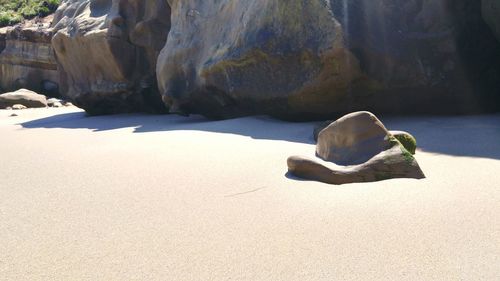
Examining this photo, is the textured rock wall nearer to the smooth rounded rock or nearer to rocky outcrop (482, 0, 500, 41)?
rocky outcrop (482, 0, 500, 41)

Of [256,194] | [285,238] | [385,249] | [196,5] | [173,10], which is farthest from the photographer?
[173,10]

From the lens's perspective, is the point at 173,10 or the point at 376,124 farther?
the point at 173,10

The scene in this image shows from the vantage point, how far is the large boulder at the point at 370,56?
4.79 m

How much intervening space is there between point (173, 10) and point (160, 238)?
6.12 m

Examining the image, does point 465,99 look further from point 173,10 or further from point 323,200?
point 173,10

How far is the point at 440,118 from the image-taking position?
4750mm

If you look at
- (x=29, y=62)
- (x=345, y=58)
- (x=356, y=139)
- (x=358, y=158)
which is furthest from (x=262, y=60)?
(x=29, y=62)

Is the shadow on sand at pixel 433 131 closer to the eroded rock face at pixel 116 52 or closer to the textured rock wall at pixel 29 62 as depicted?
the eroded rock face at pixel 116 52

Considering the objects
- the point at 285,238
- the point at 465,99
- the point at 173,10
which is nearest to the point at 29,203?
the point at 285,238

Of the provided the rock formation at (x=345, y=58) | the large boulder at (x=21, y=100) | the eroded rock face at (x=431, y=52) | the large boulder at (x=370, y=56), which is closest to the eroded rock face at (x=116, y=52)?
the rock formation at (x=345, y=58)

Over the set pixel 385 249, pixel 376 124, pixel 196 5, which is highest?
pixel 196 5

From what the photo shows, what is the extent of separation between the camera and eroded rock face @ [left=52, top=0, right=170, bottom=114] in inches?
339

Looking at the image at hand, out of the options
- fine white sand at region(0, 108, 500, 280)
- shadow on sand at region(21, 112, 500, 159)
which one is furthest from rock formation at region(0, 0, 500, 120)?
fine white sand at region(0, 108, 500, 280)

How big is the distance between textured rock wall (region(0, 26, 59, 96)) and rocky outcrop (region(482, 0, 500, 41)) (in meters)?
14.2
